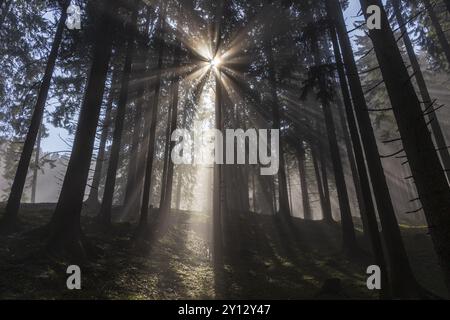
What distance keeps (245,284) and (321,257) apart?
5.30 meters

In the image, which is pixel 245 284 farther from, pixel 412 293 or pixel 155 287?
pixel 412 293

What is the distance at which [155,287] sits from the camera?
793 centimetres

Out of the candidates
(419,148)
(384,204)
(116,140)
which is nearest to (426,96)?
(384,204)

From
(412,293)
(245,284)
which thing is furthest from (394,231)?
(245,284)

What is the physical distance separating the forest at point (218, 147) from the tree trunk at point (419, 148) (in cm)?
2

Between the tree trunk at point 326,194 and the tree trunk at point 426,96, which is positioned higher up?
the tree trunk at point 426,96

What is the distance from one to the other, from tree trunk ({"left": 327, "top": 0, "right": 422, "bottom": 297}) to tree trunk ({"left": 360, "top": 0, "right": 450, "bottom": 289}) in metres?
1.28

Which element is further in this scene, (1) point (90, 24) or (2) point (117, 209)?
(2) point (117, 209)

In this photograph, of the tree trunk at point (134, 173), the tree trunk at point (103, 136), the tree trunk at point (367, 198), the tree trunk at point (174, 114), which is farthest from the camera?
the tree trunk at point (103, 136)

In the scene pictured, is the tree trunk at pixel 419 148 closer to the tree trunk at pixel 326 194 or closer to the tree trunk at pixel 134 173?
the tree trunk at pixel 134 173

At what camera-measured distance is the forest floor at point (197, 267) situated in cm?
683

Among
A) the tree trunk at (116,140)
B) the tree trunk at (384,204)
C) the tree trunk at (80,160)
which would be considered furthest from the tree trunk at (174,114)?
the tree trunk at (384,204)

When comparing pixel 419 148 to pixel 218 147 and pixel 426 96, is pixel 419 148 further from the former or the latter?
pixel 426 96

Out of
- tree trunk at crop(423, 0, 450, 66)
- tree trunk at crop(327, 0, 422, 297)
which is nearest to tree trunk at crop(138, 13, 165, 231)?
tree trunk at crop(327, 0, 422, 297)
